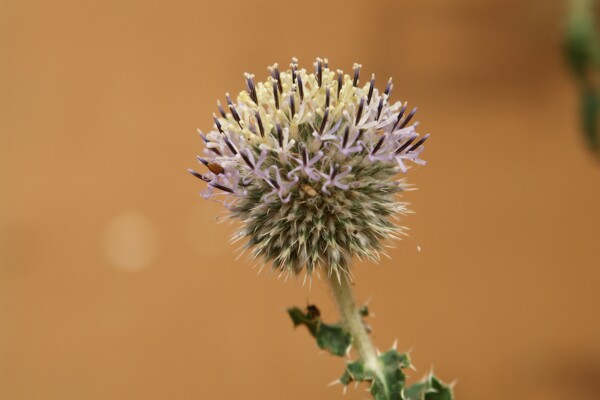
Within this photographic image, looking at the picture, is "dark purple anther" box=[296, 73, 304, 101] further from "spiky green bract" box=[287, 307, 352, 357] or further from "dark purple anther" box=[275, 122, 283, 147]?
"spiky green bract" box=[287, 307, 352, 357]

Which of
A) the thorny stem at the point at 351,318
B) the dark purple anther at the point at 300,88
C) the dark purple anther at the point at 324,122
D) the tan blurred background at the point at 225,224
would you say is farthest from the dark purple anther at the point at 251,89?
the tan blurred background at the point at 225,224

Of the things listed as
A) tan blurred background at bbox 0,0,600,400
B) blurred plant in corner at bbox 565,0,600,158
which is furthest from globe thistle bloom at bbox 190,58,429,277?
tan blurred background at bbox 0,0,600,400

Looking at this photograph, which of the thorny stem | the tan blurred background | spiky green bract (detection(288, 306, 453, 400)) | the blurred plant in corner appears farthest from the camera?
the tan blurred background

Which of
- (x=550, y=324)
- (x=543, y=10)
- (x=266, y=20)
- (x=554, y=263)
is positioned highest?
(x=543, y=10)

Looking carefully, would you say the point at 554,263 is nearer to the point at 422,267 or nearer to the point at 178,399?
the point at 422,267

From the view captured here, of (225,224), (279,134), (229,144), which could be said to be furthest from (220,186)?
(225,224)

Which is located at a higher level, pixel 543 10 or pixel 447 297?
pixel 543 10

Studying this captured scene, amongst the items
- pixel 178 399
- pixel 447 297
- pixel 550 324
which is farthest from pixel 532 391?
pixel 178 399

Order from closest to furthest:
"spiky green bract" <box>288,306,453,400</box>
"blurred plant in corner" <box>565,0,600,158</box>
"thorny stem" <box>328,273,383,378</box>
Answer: "spiky green bract" <box>288,306,453,400</box> → "thorny stem" <box>328,273,383,378</box> → "blurred plant in corner" <box>565,0,600,158</box>
